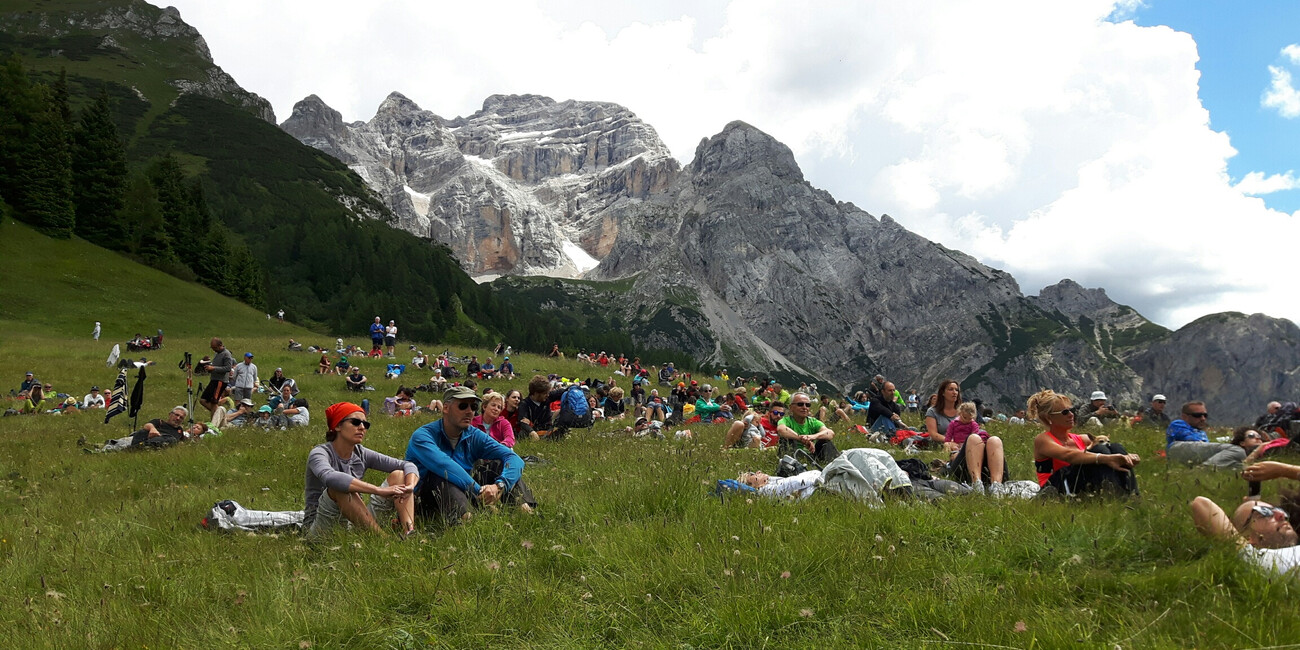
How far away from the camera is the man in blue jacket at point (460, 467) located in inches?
232

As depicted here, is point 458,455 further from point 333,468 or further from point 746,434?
point 746,434

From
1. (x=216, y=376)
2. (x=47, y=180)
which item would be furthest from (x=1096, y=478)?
(x=47, y=180)

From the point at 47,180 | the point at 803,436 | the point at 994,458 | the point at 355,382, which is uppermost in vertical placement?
the point at 47,180

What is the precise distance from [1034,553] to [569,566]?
310cm

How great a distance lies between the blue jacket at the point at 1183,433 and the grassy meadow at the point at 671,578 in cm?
578

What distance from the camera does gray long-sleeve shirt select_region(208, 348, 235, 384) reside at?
57.6ft

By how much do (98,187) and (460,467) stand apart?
67.7 metres

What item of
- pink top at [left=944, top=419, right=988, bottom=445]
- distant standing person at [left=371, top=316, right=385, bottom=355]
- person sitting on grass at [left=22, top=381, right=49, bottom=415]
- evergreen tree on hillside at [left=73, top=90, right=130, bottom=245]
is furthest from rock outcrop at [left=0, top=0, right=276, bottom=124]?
pink top at [left=944, top=419, right=988, bottom=445]

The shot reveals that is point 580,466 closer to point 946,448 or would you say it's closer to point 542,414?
point 542,414

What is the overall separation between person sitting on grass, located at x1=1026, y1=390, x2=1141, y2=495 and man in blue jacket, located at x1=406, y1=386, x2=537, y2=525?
209 inches

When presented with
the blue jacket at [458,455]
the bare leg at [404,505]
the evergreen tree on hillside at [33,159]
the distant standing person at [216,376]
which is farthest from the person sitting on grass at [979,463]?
the evergreen tree on hillside at [33,159]

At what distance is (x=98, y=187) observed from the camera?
53.7 metres

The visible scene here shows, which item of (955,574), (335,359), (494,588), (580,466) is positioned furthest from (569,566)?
(335,359)

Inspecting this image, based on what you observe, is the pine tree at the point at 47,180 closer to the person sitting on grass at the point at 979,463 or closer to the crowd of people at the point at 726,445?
the crowd of people at the point at 726,445
